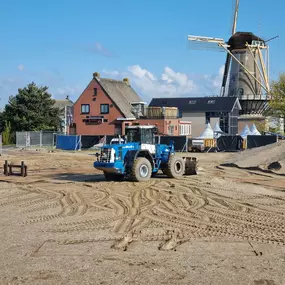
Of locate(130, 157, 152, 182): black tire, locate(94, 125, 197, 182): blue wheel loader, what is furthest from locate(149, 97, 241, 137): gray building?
locate(130, 157, 152, 182): black tire

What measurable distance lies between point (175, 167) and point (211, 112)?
4730 centimetres

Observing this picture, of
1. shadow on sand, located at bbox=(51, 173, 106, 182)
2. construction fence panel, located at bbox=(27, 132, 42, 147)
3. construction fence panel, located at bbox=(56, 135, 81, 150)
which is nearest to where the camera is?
shadow on sand, located at bbox=(51, 173, 106, 182)

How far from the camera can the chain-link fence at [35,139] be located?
54125mm

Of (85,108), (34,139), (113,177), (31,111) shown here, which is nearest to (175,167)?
(113,177)

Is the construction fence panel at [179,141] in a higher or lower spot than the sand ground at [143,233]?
higher

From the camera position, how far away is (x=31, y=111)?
65688mm

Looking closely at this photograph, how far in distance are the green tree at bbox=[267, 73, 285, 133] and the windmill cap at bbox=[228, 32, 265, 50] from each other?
19171mm

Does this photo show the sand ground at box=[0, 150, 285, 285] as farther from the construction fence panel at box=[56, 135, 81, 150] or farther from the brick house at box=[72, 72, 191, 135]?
the brick house at box=[72, 72, 191, 135]

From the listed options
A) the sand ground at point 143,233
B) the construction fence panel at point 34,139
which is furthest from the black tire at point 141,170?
the construction fence panel at point 34,139

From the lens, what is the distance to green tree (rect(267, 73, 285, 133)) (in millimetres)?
47312

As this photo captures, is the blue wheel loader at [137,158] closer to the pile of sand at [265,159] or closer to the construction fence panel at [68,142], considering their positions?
the pile of sand at [265,159]

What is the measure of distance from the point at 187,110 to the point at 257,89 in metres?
10.2

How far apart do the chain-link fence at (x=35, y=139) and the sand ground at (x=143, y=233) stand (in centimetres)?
3433

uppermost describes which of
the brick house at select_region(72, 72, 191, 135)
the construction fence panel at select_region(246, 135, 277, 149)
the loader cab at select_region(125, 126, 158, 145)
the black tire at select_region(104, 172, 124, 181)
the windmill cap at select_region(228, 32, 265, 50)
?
the windmill cap at select_region(228, 32, 265, 50)
